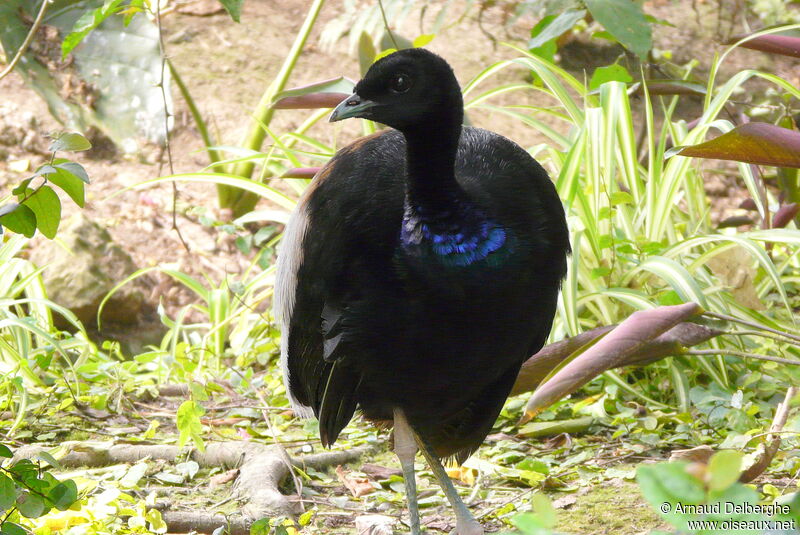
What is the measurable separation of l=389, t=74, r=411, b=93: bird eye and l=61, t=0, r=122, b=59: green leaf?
0.66 meters

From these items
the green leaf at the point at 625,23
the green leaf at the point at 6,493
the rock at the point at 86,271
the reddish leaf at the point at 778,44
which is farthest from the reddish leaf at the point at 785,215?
the rock at the point at 86,271

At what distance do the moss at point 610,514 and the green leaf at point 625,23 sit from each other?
1.95 m

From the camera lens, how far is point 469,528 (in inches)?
101

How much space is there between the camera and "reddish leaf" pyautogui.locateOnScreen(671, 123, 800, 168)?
216 centimetres

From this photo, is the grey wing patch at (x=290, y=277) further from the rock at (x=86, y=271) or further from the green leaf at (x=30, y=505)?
the rock at (x=86, y=271)

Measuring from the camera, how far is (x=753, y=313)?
11.2 ft

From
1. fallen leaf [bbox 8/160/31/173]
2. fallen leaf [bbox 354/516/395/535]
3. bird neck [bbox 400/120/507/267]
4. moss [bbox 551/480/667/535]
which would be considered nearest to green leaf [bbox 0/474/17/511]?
bird neck [bbox 400/120/507/267]

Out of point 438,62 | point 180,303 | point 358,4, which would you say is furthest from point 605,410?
point 358,4

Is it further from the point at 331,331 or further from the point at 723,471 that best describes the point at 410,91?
the point at 723,471

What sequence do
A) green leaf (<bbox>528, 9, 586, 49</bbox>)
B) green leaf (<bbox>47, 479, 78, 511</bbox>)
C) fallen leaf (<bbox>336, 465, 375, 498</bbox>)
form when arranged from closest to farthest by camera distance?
green leaf (<bbox>47, 479, 78, 511</bbox>) < fallen leaf (<bbox>336, 465, 375, 498</bbox>) < green leaf (<bbox>528, 9, 586, 49</bbox>)

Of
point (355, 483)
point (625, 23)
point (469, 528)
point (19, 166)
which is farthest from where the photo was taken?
point (19, 166)

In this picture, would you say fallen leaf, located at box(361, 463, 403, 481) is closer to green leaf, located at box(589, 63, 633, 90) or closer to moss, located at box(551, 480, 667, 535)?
moss, located at box(551, 480, 667, 535)

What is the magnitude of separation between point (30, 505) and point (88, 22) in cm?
172

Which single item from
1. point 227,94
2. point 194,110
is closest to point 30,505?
point 194,110
